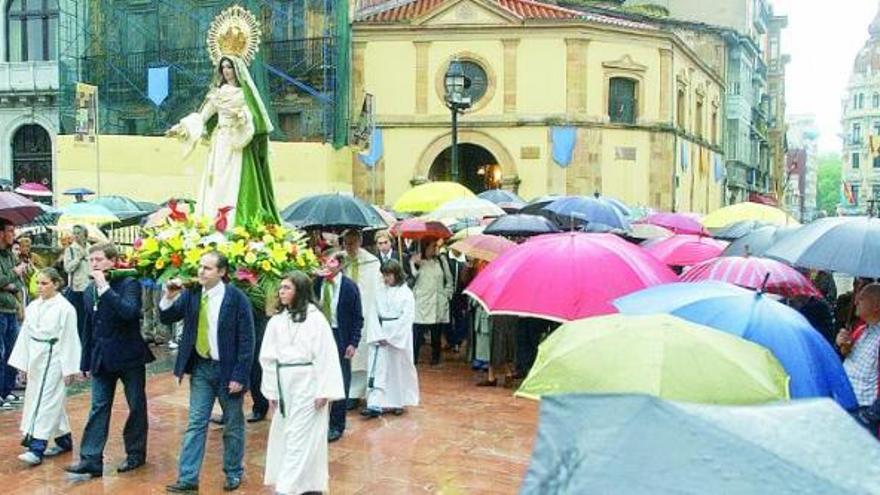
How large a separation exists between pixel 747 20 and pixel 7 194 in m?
40.2

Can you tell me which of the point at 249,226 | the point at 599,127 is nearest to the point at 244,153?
the point at 249,226

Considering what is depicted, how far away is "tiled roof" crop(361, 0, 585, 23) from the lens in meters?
26.9

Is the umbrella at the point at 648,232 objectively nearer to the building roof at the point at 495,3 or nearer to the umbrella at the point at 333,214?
the umbrella at the point at 333,214

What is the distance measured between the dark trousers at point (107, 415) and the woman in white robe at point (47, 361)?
0.51m

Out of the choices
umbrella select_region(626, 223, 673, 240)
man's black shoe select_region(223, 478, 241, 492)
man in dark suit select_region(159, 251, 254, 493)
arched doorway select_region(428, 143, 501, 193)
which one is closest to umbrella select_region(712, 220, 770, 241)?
umbrella select_region(626, 223, 673, 240)

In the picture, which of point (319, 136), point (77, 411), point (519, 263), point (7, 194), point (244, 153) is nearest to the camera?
point (519, 263)

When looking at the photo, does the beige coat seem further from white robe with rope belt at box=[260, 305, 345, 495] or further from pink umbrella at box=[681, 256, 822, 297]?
white robe with rope belt at box=[260, 305, 345, 495]

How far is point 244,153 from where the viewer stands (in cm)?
843

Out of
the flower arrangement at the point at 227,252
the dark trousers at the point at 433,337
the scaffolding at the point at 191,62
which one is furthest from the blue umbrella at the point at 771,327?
the scaffolding at the point at 191,62

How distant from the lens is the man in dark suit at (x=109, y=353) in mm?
6824

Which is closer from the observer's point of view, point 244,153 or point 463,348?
point 244,153

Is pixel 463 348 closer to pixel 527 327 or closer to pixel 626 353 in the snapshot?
pixel 527 327

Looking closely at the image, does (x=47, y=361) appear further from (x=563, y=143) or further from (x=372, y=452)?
(x=563, y=143)

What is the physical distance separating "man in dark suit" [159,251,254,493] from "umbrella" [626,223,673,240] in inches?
358
